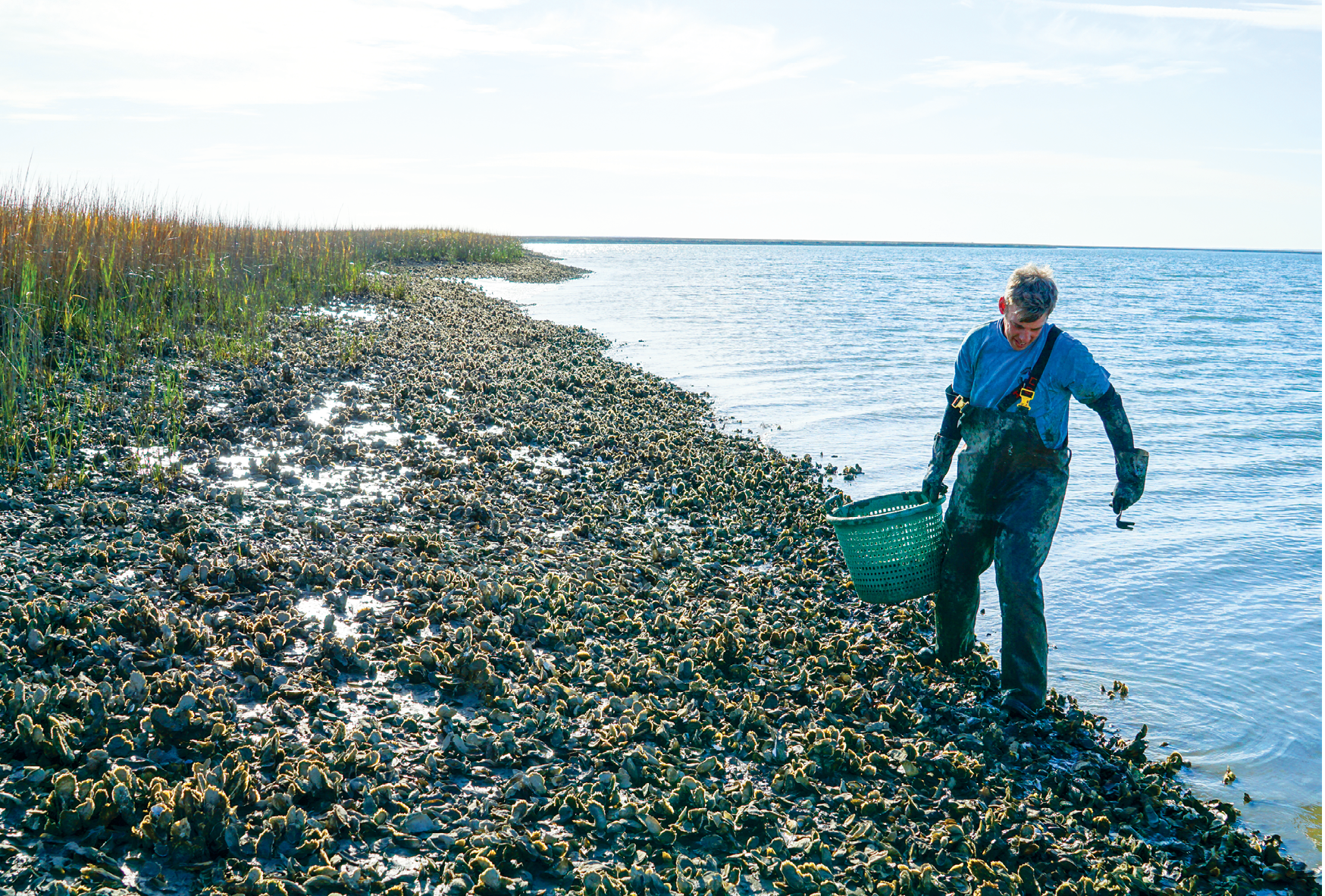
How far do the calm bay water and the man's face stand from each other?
97.5 inches

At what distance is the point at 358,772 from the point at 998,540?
12.0 ft

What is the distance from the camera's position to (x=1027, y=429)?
16.1 feet

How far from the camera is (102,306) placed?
10570 millimetres

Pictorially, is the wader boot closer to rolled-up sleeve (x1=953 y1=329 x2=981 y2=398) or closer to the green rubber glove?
rolled-up sleeve (x1=953 y1=329 x2=981 y2=398)

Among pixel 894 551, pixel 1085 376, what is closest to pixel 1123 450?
pixel 1085 376

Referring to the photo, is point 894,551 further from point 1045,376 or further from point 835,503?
point 835,503

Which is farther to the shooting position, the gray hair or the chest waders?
the chest waders

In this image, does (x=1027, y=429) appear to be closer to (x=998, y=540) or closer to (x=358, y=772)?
(x=998, y=540)

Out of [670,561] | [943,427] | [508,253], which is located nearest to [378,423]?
[670,561]

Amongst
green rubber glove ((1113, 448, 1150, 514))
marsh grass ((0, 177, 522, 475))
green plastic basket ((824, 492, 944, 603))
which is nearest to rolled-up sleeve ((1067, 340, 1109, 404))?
green rubber glove ((1113, 448, 1150, 514))

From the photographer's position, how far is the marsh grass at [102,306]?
8.02 metres

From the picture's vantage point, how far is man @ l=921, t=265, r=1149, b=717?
4.82 m

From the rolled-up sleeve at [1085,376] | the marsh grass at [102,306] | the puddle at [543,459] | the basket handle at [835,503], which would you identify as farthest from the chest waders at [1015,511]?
the marsh grass at [102,306]

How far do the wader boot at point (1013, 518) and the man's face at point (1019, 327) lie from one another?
0.40 m
